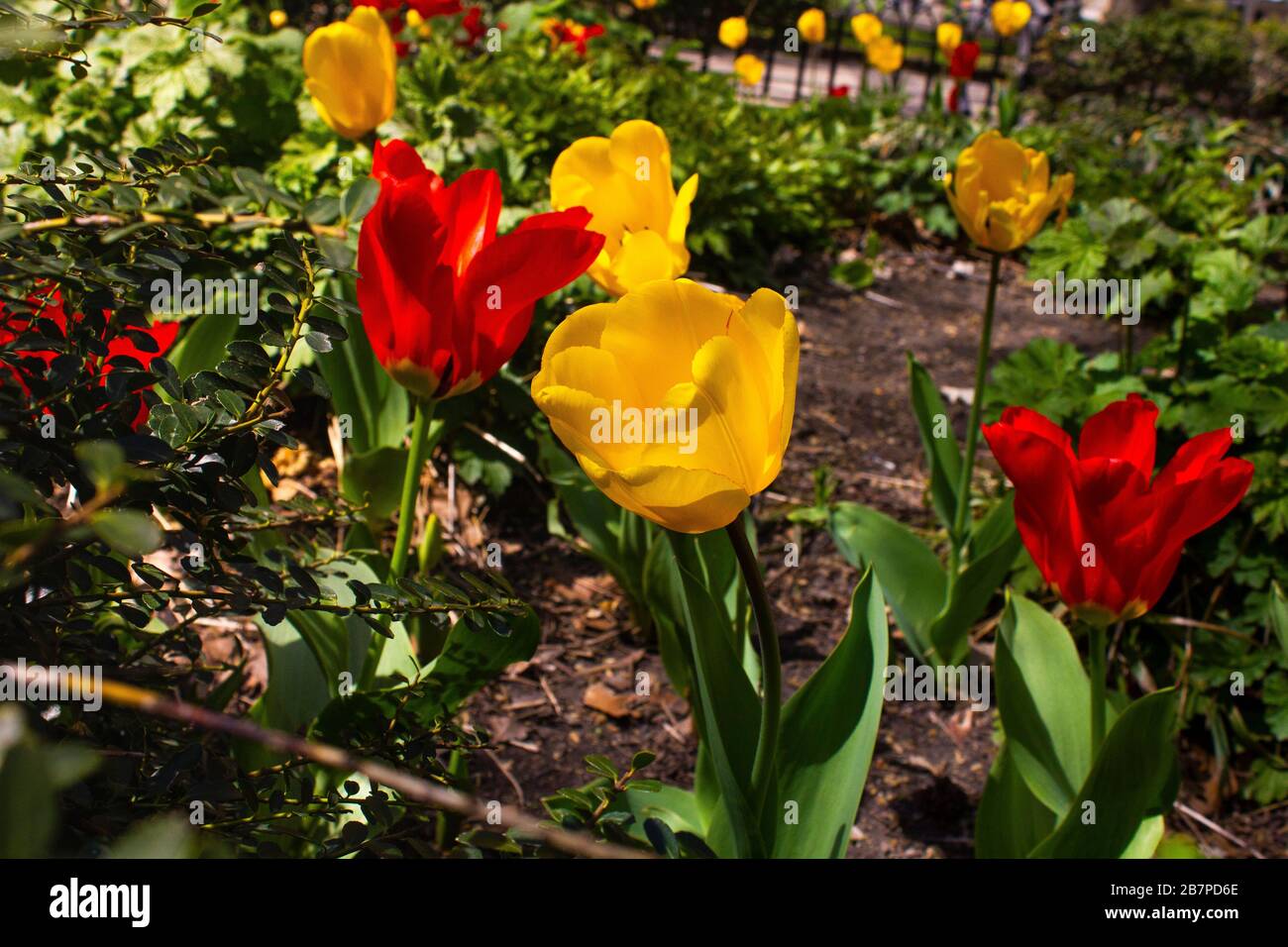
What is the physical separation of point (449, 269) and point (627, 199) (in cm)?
47

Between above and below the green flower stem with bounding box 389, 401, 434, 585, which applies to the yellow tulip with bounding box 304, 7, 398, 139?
above

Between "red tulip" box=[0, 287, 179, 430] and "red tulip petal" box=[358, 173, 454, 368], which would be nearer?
"red tulip" box=[0, 287, 179, 430]

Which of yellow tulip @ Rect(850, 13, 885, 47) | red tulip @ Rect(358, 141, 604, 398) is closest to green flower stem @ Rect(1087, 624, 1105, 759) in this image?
red tulip @ Rect(358, 141, 604, 398)

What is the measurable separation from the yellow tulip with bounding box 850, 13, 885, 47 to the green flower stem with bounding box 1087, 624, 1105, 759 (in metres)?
6.00

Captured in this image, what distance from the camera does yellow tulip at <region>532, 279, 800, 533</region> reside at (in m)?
1.01

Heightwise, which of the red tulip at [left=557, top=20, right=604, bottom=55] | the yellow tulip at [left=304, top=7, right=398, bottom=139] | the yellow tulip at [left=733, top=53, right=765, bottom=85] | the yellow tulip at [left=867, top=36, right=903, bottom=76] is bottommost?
the yellow tulip at [left=304, top=7, right=398, bottom=139]

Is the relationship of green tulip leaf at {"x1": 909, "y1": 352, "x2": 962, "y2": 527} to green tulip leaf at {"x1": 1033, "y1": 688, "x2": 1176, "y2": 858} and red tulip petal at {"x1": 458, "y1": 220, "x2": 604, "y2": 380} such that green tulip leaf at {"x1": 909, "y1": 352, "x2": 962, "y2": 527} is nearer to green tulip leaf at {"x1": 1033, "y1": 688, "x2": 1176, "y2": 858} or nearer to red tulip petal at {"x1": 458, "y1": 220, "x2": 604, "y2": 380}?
green tulip leaf at {"x1": 1033, "y1": 688, "x2": 1176, "y2": 858}

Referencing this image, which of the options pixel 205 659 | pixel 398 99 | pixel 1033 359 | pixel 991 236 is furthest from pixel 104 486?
pixel 398 99

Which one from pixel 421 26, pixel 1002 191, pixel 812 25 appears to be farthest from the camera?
pixel 812 25

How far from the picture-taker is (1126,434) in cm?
134

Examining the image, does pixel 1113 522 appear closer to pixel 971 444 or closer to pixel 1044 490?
pixel 1044 490

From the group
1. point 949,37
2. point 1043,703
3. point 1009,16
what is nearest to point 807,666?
point 1043,703
